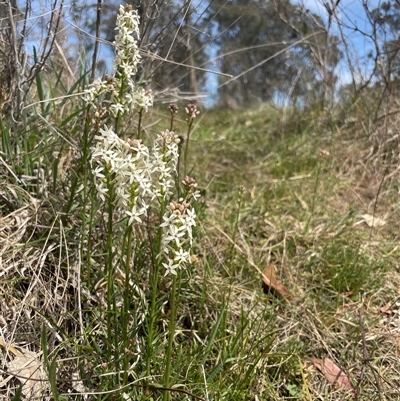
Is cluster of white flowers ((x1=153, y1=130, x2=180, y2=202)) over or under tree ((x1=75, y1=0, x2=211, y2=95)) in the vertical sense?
under

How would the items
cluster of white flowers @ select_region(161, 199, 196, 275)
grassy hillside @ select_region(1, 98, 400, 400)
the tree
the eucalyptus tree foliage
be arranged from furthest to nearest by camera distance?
the eucalyptus tree foliage < the tree < grassy hillside @ select_region(1, 98, 400, 400) < cluster of white flowers @ select_region(161, 199, 196, 275)

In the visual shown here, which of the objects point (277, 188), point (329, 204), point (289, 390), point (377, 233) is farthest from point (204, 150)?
point (289, 390)

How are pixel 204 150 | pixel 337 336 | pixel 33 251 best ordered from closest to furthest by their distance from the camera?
pixel 33 251 → pixel 337 336 → pixel 204 150

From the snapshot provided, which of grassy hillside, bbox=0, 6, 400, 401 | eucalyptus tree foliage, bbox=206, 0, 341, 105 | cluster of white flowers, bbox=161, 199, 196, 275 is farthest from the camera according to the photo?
eucalyptus tree foliage, bbox=206, 0, 341, 105

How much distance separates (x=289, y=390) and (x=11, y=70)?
6.01 ft

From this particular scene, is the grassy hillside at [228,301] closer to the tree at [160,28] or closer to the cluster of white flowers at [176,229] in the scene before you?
the cluster of white flowers at [176,229]

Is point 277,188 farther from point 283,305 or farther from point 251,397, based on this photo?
point 251,397

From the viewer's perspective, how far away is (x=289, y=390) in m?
1.66

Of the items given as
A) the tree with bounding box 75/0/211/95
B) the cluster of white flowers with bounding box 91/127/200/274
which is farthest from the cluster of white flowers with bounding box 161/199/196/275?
the tree with bounding box 75/0/211/95

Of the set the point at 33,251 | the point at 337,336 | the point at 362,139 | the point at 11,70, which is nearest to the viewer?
the point at 33,251

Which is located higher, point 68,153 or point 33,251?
point 68,153

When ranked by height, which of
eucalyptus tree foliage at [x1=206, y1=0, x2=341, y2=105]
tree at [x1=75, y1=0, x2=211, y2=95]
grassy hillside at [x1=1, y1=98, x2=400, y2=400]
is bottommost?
grassy hillside at [x1=1, y1=98, x2=400, y2=400]

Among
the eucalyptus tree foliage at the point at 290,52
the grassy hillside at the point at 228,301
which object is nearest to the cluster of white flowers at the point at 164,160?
the grassy hillside at the point at 228,301

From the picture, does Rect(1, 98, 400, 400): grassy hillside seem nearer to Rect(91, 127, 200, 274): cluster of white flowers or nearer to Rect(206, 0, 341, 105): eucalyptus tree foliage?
Rect(91, 127, 200, 274): cluster of white flowers
